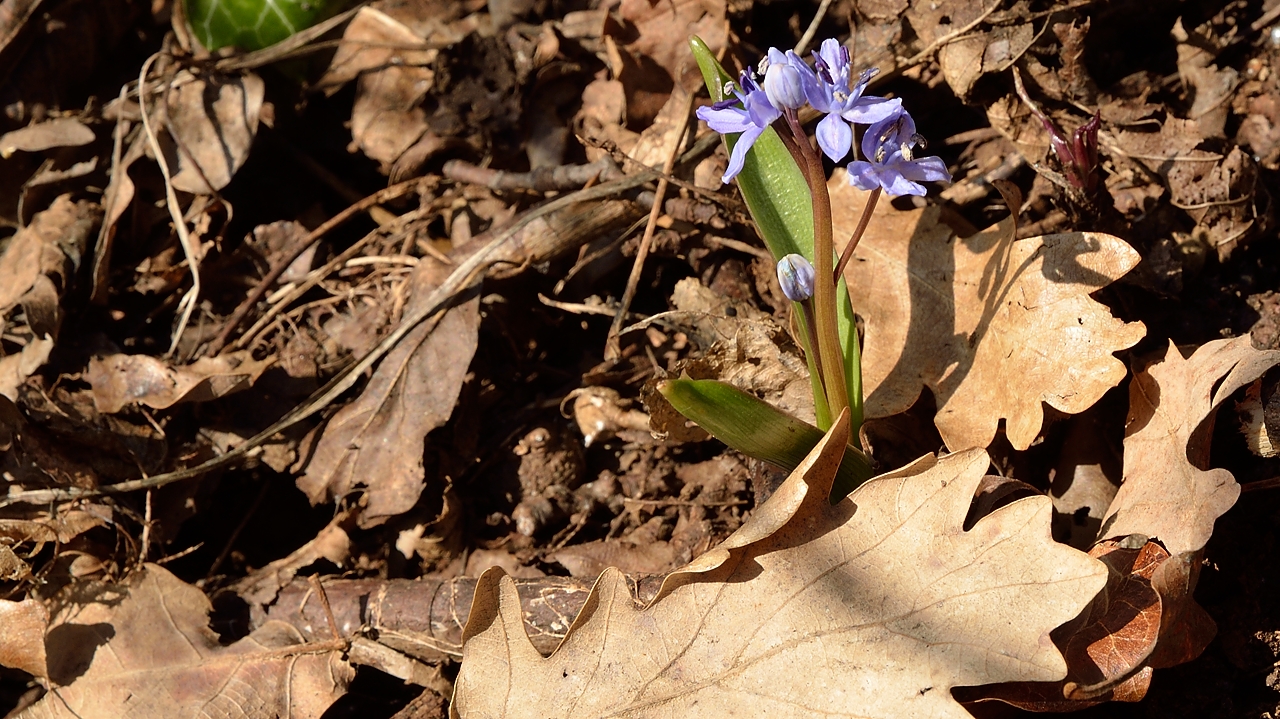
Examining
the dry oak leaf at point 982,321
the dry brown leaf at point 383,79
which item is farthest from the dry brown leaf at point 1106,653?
the dry brown leaf at point 383,79

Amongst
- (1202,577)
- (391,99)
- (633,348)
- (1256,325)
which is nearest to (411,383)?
(633,348)

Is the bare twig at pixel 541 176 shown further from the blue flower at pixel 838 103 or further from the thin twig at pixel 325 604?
the thin twig at pixel 325 604

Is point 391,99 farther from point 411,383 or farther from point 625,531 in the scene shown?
point 625,531

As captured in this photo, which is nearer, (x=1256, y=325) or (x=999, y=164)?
(x=1256, y=325)

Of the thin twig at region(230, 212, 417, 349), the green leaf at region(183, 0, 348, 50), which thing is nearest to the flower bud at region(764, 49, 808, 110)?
the thin twig at region(230, 212, 417, 349)

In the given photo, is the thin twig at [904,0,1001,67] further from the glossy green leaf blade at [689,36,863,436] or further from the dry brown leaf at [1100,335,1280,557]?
the dry brown leaf at [1100,335,1280,557]

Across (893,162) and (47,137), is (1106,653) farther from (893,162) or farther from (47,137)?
(47,137)

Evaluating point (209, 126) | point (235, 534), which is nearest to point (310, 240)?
point (209, 126)
